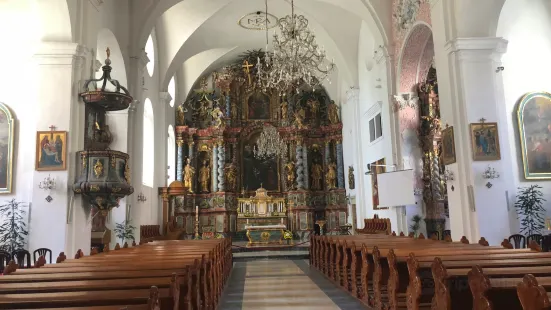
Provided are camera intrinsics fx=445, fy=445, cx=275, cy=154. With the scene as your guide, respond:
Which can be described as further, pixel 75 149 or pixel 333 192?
pixel 333 192

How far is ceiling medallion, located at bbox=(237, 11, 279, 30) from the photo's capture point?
15969mm

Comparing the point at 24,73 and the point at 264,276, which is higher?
the point at 24,73

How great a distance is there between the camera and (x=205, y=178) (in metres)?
19.3

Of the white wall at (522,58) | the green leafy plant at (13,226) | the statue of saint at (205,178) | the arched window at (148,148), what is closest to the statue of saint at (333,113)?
the statue of saint at (205,178)

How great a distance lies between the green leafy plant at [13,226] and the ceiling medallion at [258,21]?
10.4 meters

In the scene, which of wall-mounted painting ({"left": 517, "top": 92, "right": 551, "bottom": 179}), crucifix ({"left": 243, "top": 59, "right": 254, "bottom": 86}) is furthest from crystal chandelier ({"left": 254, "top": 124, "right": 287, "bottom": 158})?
wall-mounted painting ({"left": 517, "top": 92, "right": 551, "bottom": 179})

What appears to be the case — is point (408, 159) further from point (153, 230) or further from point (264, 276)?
point (153, 230)

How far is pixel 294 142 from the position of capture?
19562mm

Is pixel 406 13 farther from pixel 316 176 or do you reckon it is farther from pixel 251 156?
pixel 251 156

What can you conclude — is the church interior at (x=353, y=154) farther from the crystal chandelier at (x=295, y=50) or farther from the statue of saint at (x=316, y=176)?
the statue of saint at (x=316, y=176)

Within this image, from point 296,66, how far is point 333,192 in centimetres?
1045

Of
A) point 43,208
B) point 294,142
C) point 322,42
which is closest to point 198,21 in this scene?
point 322,42

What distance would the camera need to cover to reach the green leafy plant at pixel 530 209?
27.9 ft

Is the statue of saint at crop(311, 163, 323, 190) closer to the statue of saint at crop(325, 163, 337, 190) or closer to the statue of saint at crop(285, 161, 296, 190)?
the statue of saint at crop(325, 163, 337, 190)
